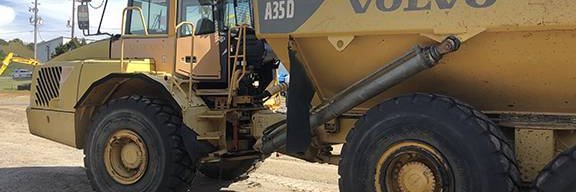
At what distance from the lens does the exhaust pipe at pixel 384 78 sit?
403 centimetres

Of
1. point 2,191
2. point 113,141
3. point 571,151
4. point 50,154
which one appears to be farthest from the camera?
point 50,154

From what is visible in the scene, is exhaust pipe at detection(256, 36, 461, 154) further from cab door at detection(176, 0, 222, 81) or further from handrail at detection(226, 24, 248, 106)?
cab door at detection(176, 0, 222, 81)

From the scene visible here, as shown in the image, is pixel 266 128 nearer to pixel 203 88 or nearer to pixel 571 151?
A: pixel 203 88

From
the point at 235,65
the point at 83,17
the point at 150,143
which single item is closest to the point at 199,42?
the point at 235,65

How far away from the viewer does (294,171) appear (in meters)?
8.24

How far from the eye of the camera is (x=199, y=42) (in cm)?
628

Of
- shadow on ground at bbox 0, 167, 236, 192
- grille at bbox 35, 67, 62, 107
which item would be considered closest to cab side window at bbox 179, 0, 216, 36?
grille at bbox 35, 67, 62, 107

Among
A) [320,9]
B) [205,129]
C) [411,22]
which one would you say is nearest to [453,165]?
[411,22]

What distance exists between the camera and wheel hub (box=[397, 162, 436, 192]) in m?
4.05

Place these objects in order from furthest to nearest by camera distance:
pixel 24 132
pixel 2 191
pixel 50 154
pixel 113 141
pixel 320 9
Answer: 1. pixel 24 132
2. pixel 50 154
3. pixel 2 191
4. pixel 113 141
5. pixel 320 9

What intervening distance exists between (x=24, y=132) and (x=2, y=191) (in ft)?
26.0

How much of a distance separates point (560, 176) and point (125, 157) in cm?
421

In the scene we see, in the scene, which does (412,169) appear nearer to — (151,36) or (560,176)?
(560,176)

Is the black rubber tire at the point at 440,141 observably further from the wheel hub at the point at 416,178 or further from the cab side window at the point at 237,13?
the cab side window at the point at 237,13
